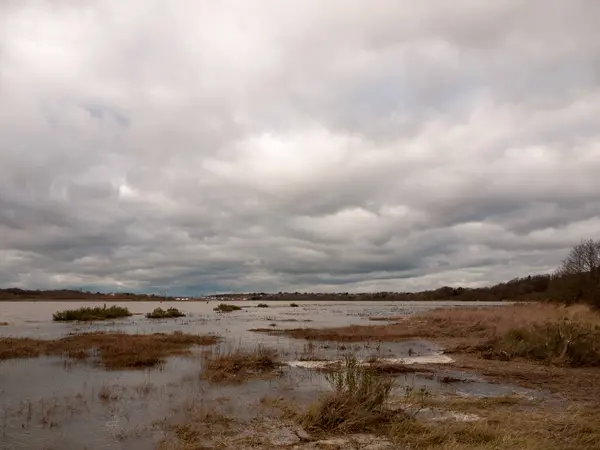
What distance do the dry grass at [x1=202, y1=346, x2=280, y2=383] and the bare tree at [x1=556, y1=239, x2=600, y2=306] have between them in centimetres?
3175

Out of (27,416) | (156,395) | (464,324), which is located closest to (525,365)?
(156,395)

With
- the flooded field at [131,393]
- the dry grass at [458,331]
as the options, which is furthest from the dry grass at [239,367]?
the dry grass at [458,331]

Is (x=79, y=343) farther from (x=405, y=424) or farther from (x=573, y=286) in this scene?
(x=573, y=286)

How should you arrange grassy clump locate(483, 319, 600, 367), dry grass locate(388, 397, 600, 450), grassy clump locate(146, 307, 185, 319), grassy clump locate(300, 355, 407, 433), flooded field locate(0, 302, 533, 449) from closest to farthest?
dry grass locate(388, 397, 600, 450) → grassy clump locate(300, 355, 407, 433) → flooded field locate(0, 302, 533, 449) → grassy clump locate(483, 319, 600, 367) → grassy clump locate(146, 307, 185, 319)

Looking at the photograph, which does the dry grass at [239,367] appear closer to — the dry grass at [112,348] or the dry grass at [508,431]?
the dry grass at [112,348]

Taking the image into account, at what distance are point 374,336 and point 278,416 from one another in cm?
2533

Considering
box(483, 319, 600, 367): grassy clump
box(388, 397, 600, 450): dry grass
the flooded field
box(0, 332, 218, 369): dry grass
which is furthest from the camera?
box(0, 332, 218, 369): dry grass

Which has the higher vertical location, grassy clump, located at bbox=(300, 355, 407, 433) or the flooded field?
grassy clump, located at bbox=(300, 355, 407, 433)

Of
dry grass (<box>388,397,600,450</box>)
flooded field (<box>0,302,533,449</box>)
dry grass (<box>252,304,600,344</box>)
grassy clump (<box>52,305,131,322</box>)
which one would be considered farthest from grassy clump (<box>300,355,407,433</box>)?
grassy clump (<box>52,305,131,322</box>)

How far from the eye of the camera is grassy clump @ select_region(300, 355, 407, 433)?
11422 mm

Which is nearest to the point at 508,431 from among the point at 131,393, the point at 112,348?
the point at 131,393

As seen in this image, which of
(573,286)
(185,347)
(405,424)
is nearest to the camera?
(405,424)

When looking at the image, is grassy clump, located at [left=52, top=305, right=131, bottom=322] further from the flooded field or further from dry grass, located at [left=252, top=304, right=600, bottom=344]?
the flooded field

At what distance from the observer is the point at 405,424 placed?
11297mm
